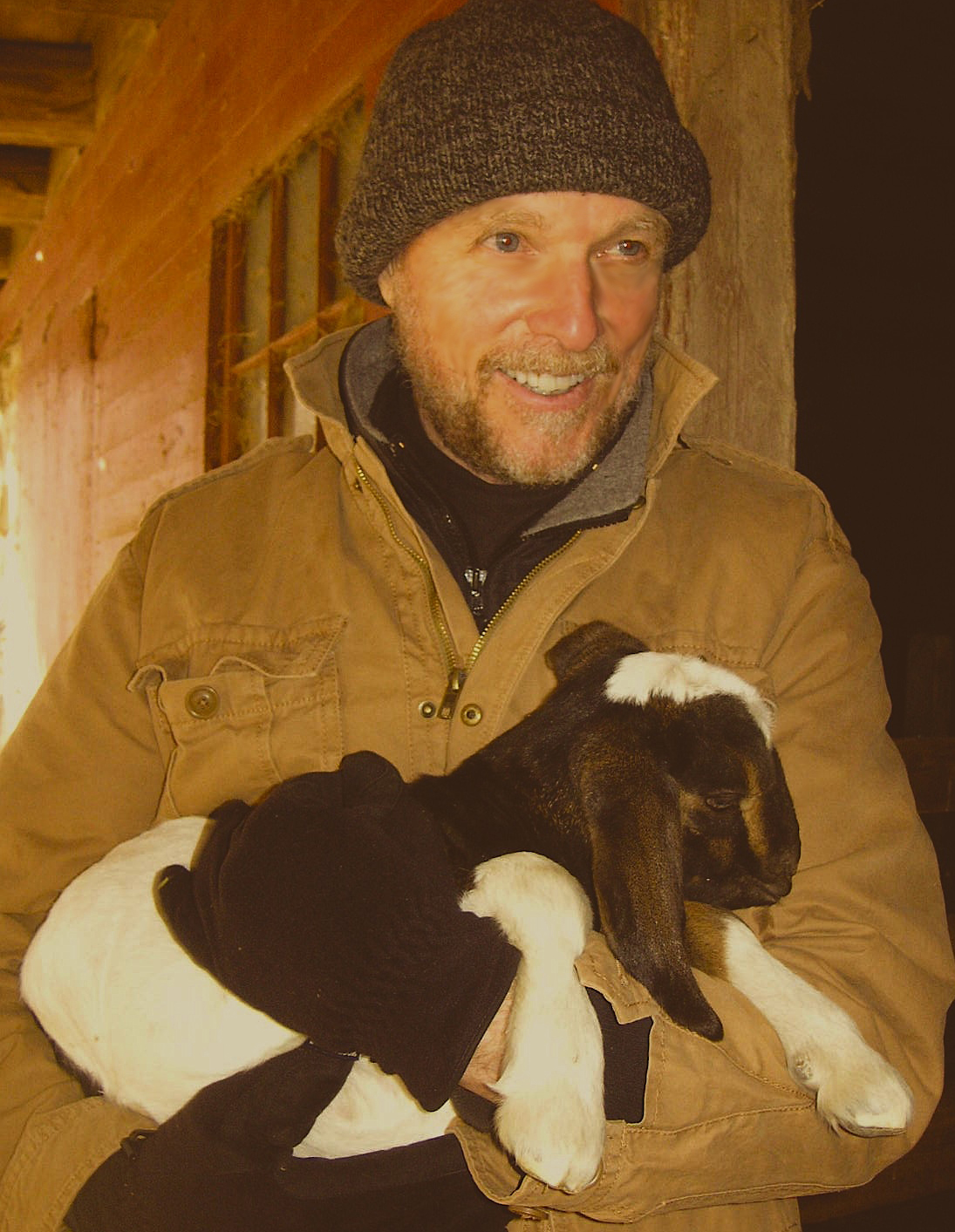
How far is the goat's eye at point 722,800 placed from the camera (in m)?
1.86

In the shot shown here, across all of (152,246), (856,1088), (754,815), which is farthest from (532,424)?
(152,246)

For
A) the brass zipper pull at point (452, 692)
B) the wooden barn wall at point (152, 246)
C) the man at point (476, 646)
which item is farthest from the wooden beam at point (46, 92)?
the brass zipper pull at point (452, 692)

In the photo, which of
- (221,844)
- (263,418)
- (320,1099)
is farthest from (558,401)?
(263,418)

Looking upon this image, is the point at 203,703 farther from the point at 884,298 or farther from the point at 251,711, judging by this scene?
the point at 884,298

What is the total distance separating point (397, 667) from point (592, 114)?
112 centimetres

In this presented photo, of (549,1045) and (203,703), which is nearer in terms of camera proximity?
(549,1045)

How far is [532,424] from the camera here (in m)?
2.21

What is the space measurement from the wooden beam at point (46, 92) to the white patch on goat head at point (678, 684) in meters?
6.90

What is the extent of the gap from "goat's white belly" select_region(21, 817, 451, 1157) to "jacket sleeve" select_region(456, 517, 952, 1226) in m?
0.19

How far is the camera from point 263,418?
16.1 ft

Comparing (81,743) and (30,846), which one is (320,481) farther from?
(30,846)

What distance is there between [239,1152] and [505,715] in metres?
0.89

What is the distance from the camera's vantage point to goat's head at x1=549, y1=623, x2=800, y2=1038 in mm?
1668

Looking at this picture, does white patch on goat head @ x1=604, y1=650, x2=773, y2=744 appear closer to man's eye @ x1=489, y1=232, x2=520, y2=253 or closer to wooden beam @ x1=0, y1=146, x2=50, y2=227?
man's eye @ x1=489, y1=232, x2=520, y2=253
